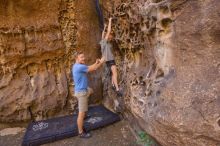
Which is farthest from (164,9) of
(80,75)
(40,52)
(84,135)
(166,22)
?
(40,52)

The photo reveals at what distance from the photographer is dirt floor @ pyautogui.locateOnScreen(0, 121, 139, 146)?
4.14 m

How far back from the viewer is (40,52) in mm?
5297

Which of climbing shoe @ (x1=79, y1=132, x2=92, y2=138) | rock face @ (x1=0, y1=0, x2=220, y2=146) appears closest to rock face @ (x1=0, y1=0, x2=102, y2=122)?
rock face @ (x1=0, y1=0, x2=220, y2=146)

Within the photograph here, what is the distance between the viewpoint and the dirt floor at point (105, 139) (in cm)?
414

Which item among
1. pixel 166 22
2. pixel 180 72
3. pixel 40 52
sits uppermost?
pixel 166 22

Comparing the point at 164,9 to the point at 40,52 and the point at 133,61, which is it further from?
the point at 40,52

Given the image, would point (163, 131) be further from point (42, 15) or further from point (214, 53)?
point (42, 15)

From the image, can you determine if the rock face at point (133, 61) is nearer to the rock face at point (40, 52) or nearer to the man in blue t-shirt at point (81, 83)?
the rock face at point (40, 52)

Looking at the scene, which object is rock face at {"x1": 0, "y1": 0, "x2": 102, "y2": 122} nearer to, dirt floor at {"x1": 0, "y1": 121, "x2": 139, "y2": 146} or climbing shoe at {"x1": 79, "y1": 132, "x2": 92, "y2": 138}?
dirt floor at {"x1": 0, "y1": 121, "x2": 139, "y2": 146}

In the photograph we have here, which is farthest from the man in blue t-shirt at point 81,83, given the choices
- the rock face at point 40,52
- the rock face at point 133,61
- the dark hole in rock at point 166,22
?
the dark hole in rock at point 166,22

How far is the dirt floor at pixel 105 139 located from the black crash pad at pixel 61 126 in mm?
100

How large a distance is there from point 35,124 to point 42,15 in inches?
87.2

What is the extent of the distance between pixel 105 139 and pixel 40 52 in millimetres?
2308

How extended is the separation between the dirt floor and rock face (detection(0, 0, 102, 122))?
741 millimetres
